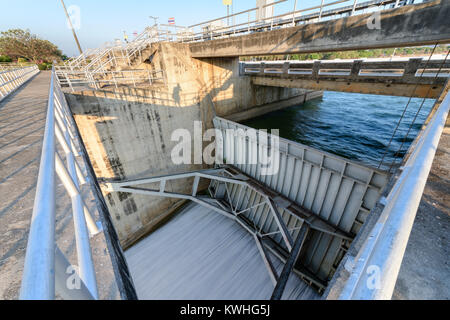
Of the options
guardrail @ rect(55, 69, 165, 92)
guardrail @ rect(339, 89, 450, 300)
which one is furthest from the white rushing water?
guardrail @ rect(55, 69, 165, 92)

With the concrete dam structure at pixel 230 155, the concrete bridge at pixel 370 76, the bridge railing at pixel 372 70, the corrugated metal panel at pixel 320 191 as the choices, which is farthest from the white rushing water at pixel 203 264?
the bridge railing at pixel 372 70

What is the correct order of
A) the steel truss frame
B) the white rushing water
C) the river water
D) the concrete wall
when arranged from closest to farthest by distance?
the steel truss frame, the white rushing water, the concrete wall, the river water

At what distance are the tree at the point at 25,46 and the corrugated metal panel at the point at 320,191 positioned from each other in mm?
53070

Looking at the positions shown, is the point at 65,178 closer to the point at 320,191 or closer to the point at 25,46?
the point at 320,191

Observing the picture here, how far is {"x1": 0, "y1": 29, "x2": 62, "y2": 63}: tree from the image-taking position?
37.2 metres

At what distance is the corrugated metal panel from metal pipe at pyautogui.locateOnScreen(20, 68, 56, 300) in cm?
992

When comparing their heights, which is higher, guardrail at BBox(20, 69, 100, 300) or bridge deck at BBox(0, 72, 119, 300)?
guardrail at BBox(20, 69, 100, 300)

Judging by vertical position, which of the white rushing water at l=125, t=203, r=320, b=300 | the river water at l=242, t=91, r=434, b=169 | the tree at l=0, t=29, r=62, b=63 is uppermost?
the tree at l=0, t=29, r=62, b=63

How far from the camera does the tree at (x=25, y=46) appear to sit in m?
37.2

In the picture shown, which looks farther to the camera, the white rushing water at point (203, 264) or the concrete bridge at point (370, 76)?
the concrete bridge at point (370, 76)

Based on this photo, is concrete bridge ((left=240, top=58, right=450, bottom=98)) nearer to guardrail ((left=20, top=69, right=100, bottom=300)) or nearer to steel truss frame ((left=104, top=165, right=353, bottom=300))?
steel truss frame ((left=104, top=165, right=353, bottom=300))

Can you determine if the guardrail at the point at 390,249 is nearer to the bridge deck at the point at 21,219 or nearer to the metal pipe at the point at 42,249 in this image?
the metal pipe at the point at 42,249
